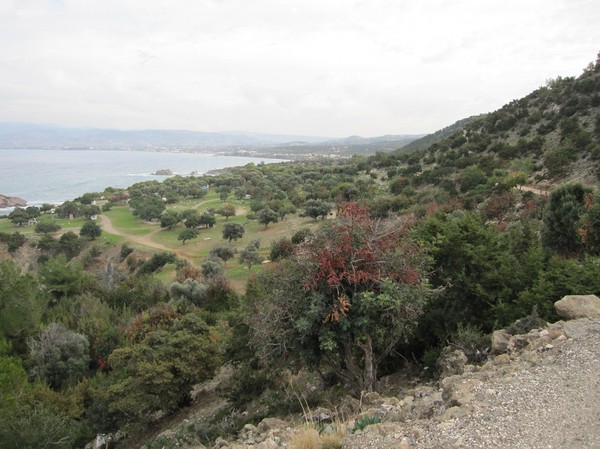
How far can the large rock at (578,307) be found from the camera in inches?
308

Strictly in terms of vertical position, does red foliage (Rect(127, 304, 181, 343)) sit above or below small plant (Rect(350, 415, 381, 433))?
below

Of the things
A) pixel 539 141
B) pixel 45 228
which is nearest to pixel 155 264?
pixel 45 228

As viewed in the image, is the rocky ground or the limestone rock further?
the limestone rock

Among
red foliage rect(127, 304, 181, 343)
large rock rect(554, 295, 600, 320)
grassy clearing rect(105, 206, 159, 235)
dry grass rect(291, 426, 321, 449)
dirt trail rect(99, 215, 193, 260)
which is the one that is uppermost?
large rock rect(554, 295, 600, 320)

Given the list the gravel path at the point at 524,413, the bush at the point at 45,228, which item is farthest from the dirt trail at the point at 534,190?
the bush at the point at 45,228

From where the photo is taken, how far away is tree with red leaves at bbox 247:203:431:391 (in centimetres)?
731

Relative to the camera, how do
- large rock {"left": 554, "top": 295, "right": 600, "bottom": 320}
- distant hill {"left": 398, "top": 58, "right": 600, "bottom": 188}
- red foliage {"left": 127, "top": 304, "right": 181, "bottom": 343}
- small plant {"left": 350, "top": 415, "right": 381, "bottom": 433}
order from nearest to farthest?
small plant {"left": 350, "top": 415, "right": 381, "bottom": 433} < large rock {"left": 554, "top": 295, "right": 600, "bottom": 320} < red foliage {"left": 127, "top": 304, "right": 181, "bottom": 343} < distant hill {"left": 398, "top": 58, "right": 600, "bottom": 188}

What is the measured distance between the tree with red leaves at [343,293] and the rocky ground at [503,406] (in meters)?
1.20

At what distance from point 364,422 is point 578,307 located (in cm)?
505

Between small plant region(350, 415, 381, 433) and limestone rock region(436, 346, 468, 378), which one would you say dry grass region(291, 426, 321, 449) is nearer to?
small plant region(350, 415, 381, 433)

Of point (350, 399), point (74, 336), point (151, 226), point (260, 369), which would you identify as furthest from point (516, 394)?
point (151, 226)

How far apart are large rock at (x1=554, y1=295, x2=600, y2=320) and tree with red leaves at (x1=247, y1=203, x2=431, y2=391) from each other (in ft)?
8.62

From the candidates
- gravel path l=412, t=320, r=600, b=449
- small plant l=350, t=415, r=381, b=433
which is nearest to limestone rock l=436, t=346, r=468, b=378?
gravel path l=412, t=320, r=600, b=449

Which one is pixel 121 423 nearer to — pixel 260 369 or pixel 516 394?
pixel 260 369
